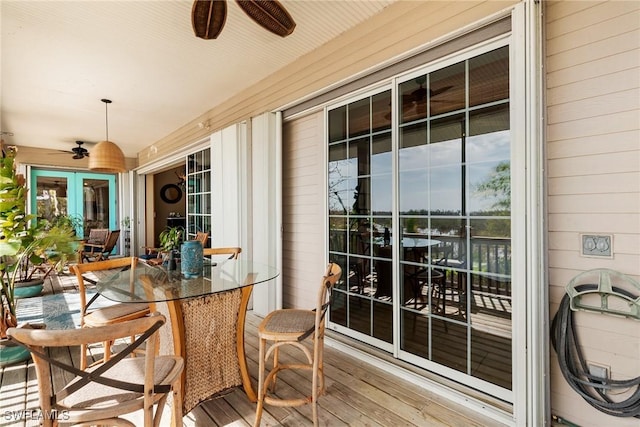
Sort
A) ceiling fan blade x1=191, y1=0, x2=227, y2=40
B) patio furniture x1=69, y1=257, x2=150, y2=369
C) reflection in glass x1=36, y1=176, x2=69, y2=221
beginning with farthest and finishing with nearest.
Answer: reflection in glass x1=36, y1=176, x2=69, y2=221 → patio furniture x1=69, y1=257, x2=150, y2=369 → ceiling fan blade x1=191, y1=0, x2=227, y2=40

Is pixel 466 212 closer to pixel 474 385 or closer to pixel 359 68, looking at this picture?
pixel 474 385

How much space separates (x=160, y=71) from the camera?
3.47 m

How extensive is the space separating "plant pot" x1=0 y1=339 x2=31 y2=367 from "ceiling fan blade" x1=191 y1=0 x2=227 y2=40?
2984mm

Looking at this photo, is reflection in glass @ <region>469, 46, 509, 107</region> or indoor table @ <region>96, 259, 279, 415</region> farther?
reflection in glass @ <region>469, 46, 509, 107</region>

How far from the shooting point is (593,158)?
5.28 ft

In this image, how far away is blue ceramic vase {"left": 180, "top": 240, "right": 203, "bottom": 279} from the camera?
87.7 inches

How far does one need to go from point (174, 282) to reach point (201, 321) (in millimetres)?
343

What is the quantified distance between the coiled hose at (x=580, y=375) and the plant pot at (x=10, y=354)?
13.1 ft

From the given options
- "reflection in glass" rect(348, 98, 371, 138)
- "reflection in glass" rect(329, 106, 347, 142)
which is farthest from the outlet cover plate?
"reflection in glass" rect(329, 106, 347, 142)

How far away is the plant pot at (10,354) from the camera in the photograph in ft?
8.30

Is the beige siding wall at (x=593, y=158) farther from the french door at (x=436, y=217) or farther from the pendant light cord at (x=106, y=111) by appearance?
the pendant light cord at (x=106, y=111)

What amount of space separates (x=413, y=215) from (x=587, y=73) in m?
1.28

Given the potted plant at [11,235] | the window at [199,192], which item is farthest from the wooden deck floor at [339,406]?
the window at [199,192]

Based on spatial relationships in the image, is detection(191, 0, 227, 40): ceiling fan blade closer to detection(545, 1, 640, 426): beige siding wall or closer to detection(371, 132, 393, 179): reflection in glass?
detection(371, 132, 393, 179): reflection in glass
